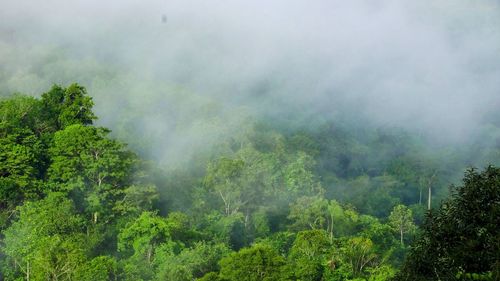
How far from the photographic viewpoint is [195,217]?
69.8m

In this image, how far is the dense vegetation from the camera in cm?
2472

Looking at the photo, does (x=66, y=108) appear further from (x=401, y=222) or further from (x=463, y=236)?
(x=463, y=236)

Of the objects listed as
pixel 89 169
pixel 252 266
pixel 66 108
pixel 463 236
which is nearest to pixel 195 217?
pixel 89 169

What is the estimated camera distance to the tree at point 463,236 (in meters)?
23.0

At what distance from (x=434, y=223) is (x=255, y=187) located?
157 feet

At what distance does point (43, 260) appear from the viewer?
44094 millimetres

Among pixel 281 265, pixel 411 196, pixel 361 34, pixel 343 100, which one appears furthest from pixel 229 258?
pixel 361 34

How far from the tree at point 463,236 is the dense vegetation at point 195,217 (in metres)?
0.04

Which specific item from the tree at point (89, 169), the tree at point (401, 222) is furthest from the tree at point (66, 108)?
the tree at point (401, 222)

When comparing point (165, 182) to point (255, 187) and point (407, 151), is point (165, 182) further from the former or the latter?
point (407, 151)

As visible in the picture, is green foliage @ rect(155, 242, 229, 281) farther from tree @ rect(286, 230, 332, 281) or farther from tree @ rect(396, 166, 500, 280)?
tree @ rect(396, 166, 500, 280)

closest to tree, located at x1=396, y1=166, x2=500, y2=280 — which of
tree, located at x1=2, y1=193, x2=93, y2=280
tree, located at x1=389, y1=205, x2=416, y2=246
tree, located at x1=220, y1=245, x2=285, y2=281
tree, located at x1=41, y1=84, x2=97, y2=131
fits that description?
tree, located at x1=220, y1=245, x2=285, y2=281

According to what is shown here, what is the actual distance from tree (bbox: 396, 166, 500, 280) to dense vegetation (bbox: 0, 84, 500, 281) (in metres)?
0.04

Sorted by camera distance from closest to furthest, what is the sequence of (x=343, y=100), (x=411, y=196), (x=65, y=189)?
(x=65, y=189), (x=411, y=196), (x=343, y=100)
